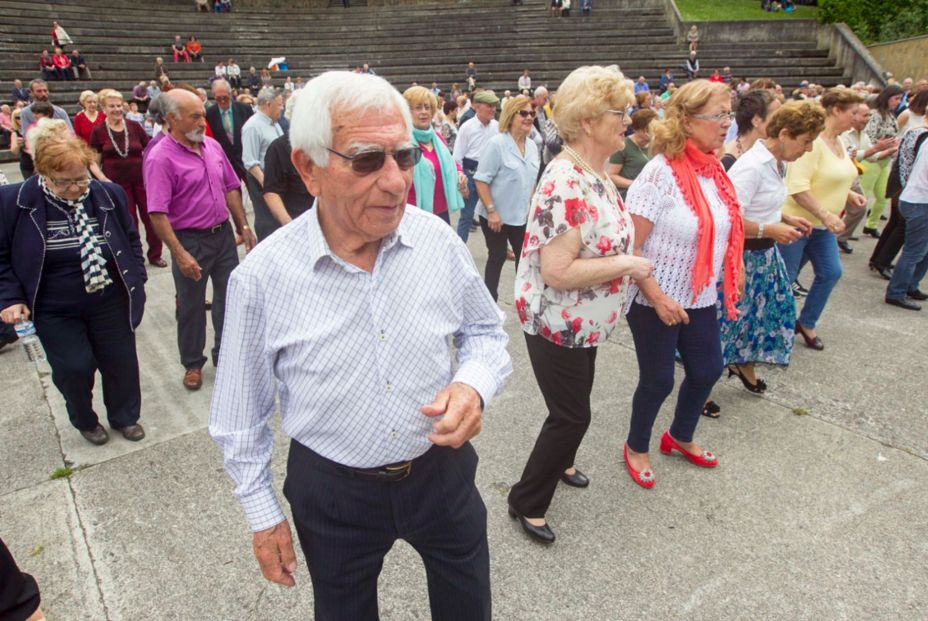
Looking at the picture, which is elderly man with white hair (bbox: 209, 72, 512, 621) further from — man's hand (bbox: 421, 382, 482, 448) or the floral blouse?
the floral blouse

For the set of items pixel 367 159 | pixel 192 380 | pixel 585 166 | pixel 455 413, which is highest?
pixel 367 159

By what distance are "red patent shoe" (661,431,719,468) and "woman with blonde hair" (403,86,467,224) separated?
2302 millimetres

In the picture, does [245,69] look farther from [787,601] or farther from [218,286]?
[787,601]

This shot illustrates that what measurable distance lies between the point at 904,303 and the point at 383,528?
5.82 meters

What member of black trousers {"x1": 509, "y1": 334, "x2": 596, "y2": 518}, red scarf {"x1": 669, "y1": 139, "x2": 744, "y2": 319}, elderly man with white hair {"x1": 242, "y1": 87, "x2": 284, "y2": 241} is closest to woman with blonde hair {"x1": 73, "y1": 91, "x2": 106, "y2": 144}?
elderly man with white hair {"x1": 242, "y1": 87, "x2": 284, "y2": 241}

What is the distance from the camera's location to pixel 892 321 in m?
5.16

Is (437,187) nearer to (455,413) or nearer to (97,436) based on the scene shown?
(97,436)

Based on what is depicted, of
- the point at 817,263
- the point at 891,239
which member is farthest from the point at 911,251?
the point at 817,263

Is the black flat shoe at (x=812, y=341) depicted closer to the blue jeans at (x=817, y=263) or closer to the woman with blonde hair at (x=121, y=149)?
the blue jeans at (x=817, y=263)

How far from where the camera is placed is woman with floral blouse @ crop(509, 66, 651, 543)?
7.32 ft

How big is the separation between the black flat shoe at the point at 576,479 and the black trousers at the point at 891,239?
5043 mm

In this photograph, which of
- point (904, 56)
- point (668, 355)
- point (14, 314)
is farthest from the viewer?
point (904, 56)

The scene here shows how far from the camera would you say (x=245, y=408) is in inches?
58.7

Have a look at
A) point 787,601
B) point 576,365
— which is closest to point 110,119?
point 576,365
